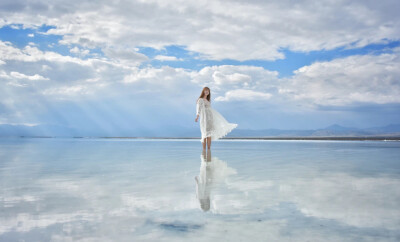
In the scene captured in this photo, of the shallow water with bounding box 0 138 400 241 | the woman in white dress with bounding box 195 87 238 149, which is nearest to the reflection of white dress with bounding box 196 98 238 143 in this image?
the woman in white dress with bounding box 195 87 238 149

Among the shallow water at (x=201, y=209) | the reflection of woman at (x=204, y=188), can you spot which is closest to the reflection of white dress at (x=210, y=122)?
the reflection of woman at (x=204, y=188)

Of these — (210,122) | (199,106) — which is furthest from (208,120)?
(199,106)

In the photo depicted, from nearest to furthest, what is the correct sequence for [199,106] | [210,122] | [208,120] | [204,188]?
[204,188] → [199,106] → [208,120] → [210,122]

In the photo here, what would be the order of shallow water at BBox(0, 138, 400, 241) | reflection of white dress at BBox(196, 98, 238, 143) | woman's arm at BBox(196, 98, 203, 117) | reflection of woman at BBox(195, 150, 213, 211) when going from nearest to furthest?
shallow water at BBox(0, 138, 400, 241)
reflection of woman at BBox(195, 150, 213, 211)
woman's arm at BBox(196, 98, 203, 117)
reflection of white dress at BBox(196, 98, 238, 143)

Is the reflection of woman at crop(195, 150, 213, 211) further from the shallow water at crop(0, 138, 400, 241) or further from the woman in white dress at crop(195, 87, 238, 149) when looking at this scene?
the woman in white dress at crop(195, 87, 238, 149)

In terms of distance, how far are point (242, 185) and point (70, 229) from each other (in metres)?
3.09

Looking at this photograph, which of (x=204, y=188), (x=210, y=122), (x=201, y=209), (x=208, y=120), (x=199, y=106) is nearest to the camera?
(x=201, y=209)

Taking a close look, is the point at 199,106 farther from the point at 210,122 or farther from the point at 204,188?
the point at 204,188

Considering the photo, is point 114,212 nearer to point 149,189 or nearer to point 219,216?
point 219,216

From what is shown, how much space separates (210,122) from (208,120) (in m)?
0.17

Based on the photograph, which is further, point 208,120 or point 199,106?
point 208,120

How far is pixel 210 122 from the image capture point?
49.9 ft

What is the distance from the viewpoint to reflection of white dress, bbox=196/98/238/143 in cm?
1484

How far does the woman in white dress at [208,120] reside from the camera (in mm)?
14805
